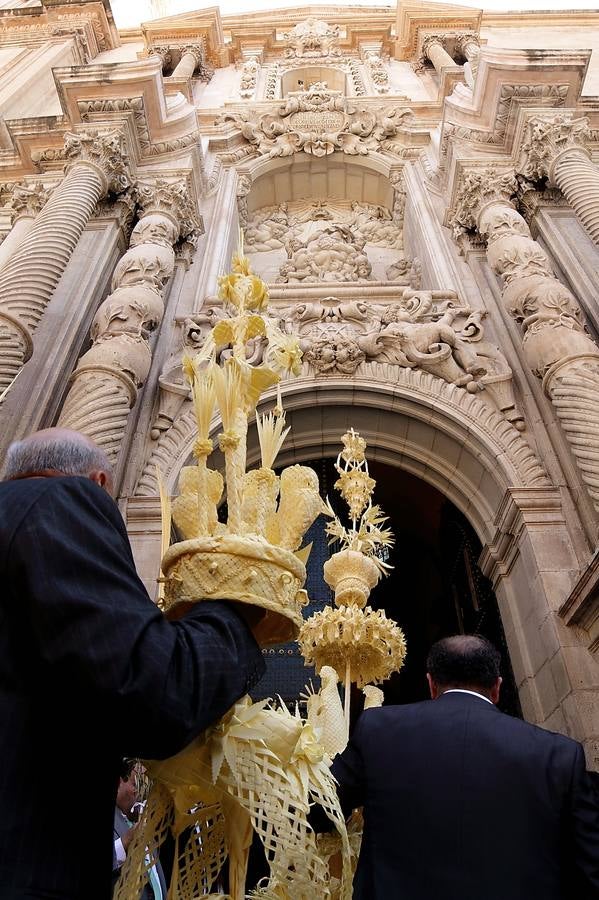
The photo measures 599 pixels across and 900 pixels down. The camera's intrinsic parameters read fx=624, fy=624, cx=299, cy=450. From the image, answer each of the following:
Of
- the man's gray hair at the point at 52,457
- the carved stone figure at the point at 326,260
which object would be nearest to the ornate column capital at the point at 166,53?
the carved stone figure at the point at 326,260

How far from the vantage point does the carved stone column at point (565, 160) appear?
7.25 m

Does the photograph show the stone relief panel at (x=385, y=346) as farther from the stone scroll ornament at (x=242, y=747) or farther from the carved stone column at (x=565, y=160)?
the stone scroll ornament at (x=242, y=747)

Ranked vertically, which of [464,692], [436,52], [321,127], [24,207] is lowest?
[464,692]

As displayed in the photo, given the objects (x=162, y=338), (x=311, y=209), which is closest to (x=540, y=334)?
(x=162, y=338)

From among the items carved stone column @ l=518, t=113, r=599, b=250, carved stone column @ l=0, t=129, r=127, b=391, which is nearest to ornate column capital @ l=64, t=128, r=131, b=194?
carved stone column @ l=0, t=129, r=127, b=391

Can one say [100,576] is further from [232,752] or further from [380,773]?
[380,773]

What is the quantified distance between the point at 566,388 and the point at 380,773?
4401 millimetres

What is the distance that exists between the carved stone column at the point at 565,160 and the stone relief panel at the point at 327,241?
212cm

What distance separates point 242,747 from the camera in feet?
4.60

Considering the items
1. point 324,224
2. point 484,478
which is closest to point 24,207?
point 324,224

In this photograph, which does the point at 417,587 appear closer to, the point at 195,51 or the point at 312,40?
the point at 195,51

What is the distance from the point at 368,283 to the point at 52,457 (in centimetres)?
796

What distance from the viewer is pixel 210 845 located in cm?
161

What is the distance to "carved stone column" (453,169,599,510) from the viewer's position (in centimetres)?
522
